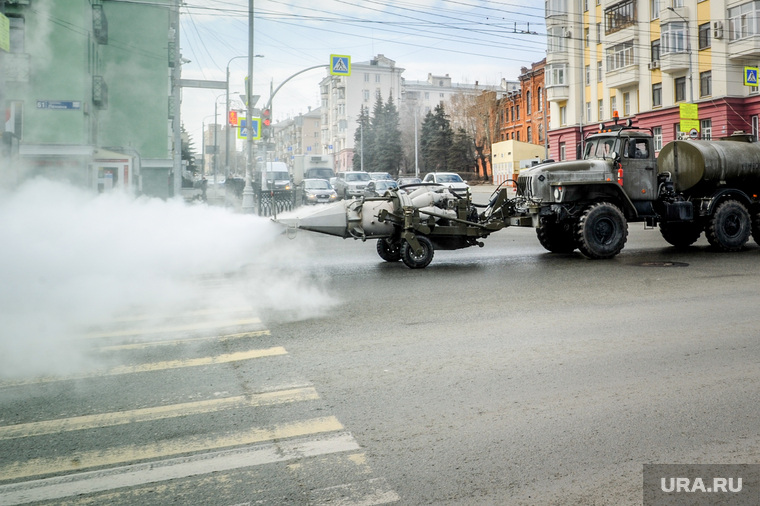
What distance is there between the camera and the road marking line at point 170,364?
5.70 m

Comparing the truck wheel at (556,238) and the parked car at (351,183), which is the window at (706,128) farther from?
the truck wheel at (556,238)

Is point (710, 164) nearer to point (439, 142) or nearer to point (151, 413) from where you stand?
point (151, 413)

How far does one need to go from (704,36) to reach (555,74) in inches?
701

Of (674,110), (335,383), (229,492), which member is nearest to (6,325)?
(335,383)

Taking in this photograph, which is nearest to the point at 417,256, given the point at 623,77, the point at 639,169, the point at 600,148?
the point at 600,148

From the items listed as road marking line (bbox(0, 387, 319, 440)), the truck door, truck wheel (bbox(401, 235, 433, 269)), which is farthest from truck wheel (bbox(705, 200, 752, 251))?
road marking line (bbox(0, 387, 319, 440))

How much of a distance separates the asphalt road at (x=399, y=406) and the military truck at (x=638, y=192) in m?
4.84

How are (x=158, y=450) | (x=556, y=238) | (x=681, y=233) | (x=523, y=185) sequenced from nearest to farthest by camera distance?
(x=158, y=450), (x=523, y=185), (x=556, y=238), (x=681, y=233)

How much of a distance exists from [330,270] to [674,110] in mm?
40587

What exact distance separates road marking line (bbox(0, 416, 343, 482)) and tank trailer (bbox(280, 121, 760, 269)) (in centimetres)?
808

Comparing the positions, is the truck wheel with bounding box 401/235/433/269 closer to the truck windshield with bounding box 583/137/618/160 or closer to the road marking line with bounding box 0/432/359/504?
the truck windshield with bounding box 583/137/618/160

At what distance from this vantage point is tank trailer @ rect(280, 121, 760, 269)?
12750 mm

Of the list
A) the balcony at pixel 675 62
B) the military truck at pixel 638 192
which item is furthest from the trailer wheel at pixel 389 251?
the balcony at pixel 675 62

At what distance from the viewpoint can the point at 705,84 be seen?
142ft
